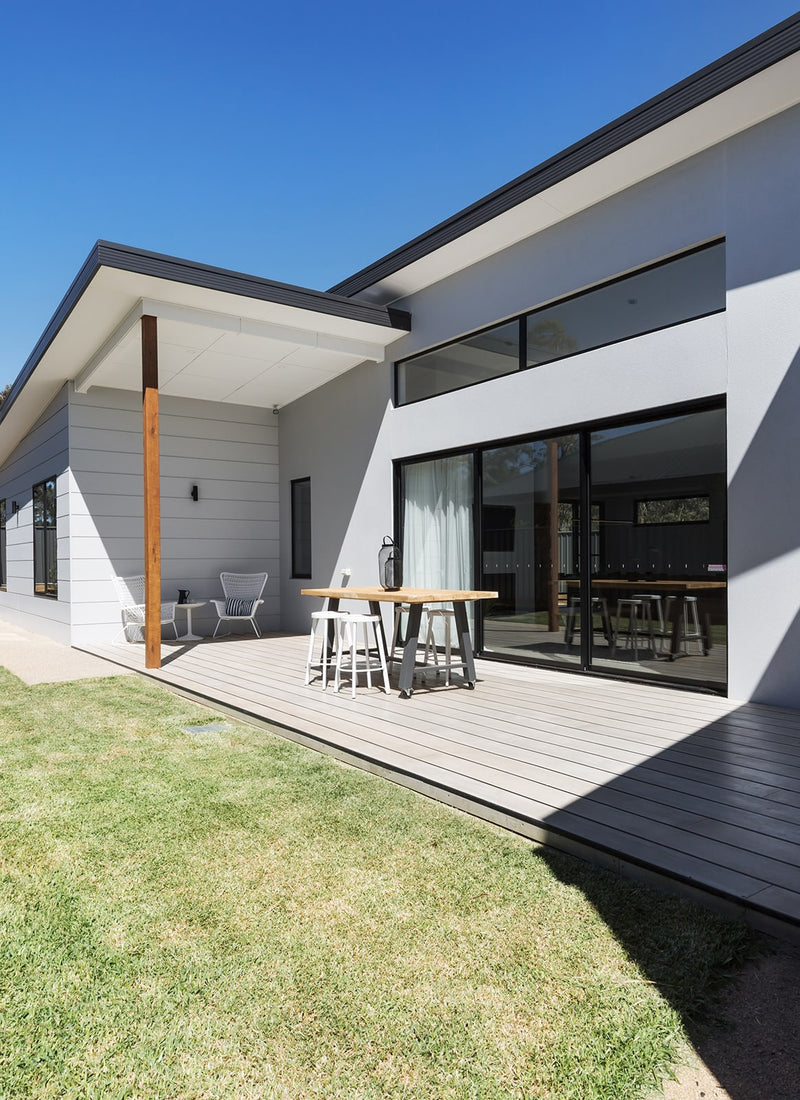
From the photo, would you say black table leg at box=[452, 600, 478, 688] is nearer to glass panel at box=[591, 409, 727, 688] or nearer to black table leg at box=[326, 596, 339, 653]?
glass panel at box=[591, 409, 727, 688]

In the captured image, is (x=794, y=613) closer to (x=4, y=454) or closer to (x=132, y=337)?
(x=132, y=337)

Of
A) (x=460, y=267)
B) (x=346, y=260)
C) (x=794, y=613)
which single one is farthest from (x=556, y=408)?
Result: (x=346, y=260)

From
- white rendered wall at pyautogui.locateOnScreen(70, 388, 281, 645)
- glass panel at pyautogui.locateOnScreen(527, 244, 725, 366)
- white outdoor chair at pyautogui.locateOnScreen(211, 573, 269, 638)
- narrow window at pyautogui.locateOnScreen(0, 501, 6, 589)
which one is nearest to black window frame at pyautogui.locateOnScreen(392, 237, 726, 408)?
glass panel at pyautogui.locateOnScreen(527, 244, 725, 366)

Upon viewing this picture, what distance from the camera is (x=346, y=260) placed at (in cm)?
1700

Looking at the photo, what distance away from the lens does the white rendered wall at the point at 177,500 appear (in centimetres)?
855

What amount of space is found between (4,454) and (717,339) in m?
12.9

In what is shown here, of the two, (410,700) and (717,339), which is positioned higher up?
(717,339)

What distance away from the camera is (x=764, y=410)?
4.39m

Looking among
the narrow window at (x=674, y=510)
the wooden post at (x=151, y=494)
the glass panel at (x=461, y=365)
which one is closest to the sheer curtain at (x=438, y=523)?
the glass panel at (x=461, y=365)

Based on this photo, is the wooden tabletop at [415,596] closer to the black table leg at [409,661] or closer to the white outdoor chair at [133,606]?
the black table leg at [409,661]

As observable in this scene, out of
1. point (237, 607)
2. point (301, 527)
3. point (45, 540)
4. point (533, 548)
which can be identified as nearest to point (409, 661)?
point (533, 548)

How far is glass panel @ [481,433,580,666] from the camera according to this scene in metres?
5.65

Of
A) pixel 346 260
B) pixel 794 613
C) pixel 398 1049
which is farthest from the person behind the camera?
pixel 346 260

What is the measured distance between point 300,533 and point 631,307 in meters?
5.70
